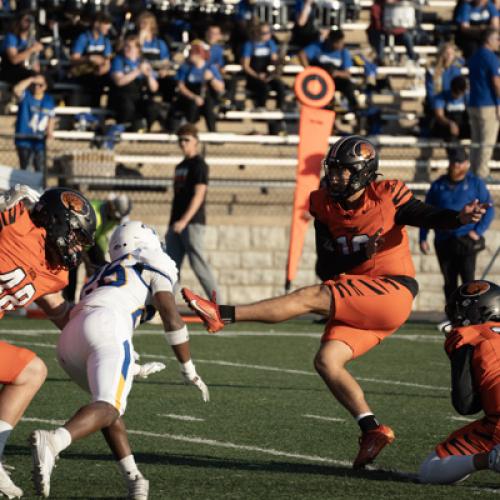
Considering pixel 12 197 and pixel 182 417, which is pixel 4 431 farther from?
pixel 182 417

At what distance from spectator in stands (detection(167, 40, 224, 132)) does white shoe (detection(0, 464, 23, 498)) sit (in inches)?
453

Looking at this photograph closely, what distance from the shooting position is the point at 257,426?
25.0 feet

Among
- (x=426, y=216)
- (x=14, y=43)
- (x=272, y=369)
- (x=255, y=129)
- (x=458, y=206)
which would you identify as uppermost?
(x=426, y=216)

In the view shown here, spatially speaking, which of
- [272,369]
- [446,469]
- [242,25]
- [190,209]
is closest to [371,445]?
[446,469]

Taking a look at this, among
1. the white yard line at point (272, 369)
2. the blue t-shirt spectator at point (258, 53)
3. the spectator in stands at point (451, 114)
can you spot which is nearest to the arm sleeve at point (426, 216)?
the white yard line at point (272, 369)

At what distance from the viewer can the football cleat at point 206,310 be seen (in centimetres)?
657

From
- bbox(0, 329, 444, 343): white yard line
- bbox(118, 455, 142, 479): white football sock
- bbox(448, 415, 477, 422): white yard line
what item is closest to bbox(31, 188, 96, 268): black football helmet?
bbox(118, 455, 142, 479): white football sock

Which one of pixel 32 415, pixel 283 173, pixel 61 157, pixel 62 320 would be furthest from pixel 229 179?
pixel 62 320

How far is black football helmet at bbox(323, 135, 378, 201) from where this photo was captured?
6.89 m

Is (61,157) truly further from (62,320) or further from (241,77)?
(62,320)

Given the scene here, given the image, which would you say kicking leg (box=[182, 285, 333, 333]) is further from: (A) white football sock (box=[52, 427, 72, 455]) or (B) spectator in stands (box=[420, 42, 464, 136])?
(B) spectator in stands (box=[420, 42, 464, 136])

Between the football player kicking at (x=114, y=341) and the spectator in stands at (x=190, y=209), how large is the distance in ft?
20.5

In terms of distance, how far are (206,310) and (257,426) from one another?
1246 mm

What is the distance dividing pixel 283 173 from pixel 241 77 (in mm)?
2662
